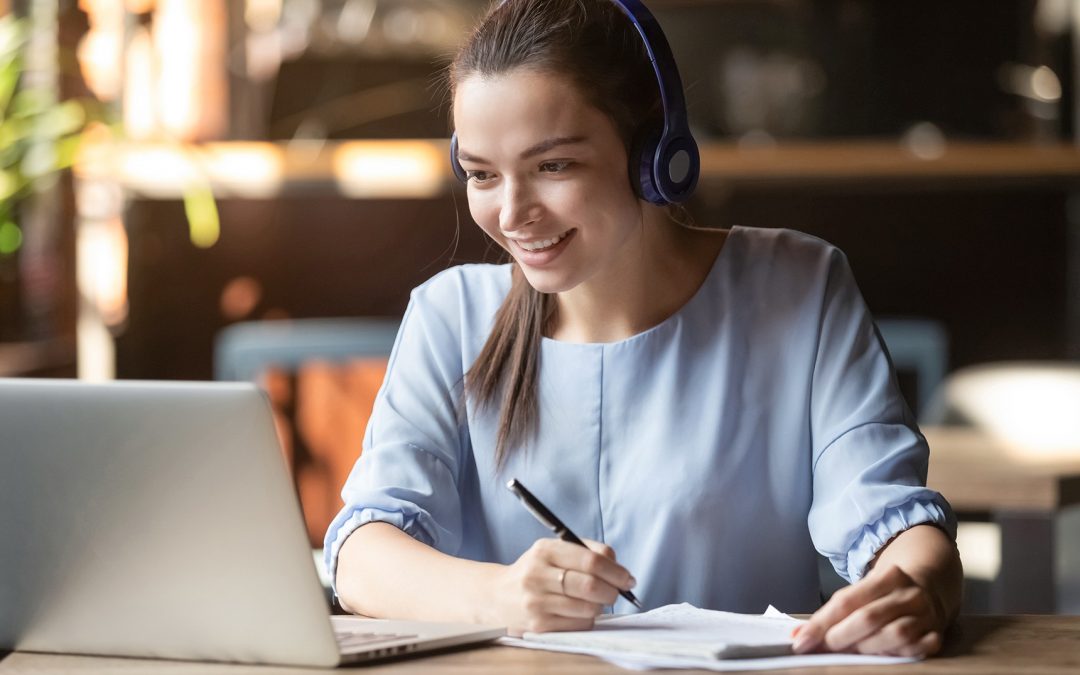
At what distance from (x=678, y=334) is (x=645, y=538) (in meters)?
0.21

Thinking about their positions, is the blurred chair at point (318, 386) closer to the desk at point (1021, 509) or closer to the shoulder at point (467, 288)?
the shoulder at point (467, 288)

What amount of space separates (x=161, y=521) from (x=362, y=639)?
178 millimetres

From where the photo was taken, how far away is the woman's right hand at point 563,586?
0.97m

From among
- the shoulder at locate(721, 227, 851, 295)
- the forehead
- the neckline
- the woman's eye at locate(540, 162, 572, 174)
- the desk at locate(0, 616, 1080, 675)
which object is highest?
the forehead

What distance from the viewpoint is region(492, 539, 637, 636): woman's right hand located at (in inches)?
38.3

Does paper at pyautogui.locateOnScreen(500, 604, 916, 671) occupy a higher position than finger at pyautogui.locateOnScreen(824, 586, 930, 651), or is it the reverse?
finger at pyautogui.locateOnScreen(824, 586, 930, 651)

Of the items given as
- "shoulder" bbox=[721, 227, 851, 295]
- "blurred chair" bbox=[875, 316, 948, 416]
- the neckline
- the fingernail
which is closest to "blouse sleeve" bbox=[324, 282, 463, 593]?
the neckline

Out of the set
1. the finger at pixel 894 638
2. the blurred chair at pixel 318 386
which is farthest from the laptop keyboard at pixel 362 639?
the blurred chair at pixel 318 386

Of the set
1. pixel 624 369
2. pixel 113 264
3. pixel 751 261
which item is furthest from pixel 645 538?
pixel 113 264

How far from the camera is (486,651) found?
3.16 feet

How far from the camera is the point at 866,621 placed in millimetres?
918

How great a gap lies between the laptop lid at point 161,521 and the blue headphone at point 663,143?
1.68 feet

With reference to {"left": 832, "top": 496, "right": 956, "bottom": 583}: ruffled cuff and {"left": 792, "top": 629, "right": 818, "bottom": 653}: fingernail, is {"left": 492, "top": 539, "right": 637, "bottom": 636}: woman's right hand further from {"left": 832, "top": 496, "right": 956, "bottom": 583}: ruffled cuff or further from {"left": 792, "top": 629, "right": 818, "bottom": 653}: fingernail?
{"left": 832, "top": 496, "right": 956, "bottom": 583}: ruffled cuff

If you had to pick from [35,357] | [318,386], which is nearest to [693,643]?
[318,386]
